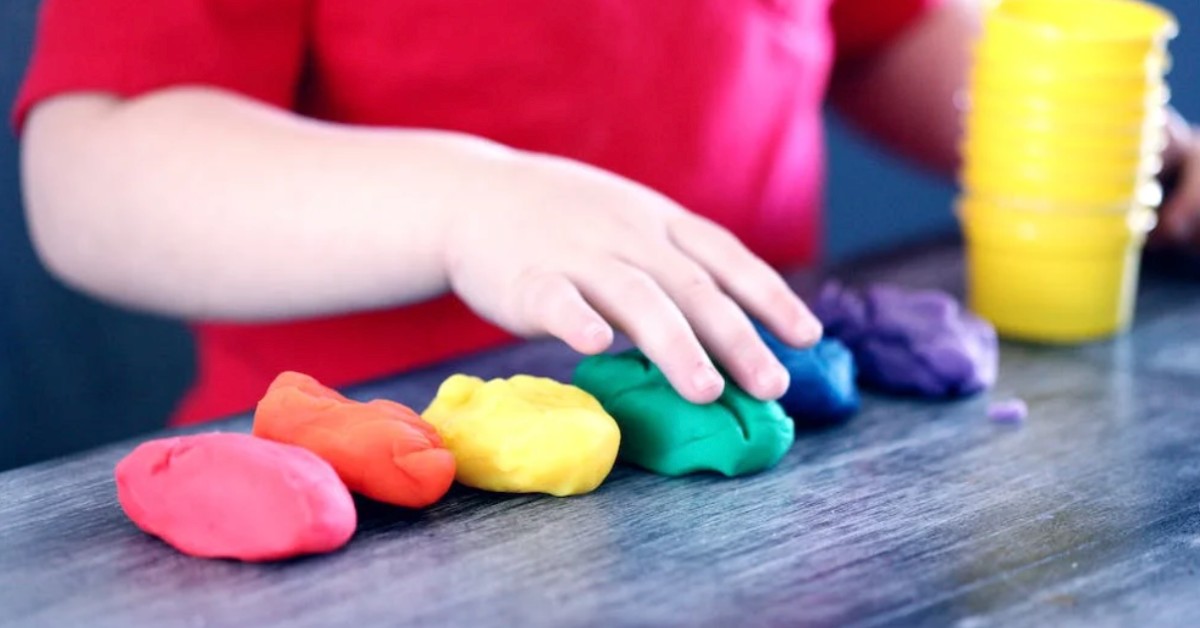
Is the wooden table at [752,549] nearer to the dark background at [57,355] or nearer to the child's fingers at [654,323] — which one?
the child's fingers at [654,323]

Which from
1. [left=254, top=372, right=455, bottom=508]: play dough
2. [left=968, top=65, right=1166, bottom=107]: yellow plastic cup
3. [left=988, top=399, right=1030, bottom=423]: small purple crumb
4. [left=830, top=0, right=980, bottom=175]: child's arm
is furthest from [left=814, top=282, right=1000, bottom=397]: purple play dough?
[left=830, top=0, right=980, bottom=175]: child's arm

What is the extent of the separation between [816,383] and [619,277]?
0.29 feet

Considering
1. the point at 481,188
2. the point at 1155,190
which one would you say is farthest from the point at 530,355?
the point at 1155,190

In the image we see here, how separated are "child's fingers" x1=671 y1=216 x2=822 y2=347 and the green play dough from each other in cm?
4

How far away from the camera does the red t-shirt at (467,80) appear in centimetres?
75

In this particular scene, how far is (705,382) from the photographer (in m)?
0.56

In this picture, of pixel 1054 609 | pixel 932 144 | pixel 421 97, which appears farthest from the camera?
pixel 932 144

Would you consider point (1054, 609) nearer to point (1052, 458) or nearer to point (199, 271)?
point (1052, 458)

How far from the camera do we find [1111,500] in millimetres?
556

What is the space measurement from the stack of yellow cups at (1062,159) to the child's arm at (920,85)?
228mm

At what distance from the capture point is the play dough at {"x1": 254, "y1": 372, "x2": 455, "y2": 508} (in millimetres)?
519

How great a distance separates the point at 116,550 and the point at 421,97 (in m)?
0.39

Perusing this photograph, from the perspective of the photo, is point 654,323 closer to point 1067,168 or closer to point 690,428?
point 690,428

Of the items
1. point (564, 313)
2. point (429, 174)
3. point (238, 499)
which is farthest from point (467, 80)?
point (238, 499)
